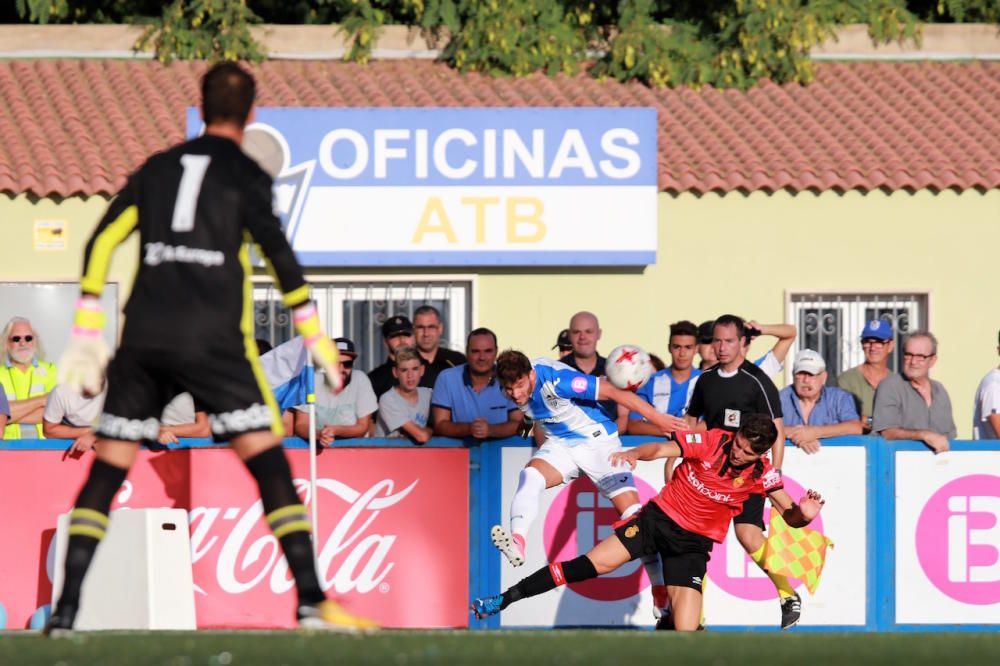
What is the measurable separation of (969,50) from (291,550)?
1579 centimetres

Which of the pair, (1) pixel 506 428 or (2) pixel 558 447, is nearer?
(2) pixel 558 447

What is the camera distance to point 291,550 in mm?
5574

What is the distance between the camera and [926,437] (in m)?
10.4

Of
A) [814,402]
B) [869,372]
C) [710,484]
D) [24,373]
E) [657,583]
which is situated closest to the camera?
[710,484]

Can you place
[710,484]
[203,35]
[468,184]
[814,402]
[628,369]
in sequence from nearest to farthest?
[628,369], [710,484], [814,402], [468,184], [203,35]

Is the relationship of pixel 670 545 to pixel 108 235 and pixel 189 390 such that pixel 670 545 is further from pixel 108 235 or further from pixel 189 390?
pixel 108 235

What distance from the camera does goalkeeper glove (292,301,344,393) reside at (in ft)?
18.6

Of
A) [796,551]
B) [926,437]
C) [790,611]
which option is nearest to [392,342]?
[796,551]

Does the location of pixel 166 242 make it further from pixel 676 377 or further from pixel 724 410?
pixel 676 377

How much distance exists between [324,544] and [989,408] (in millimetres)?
4492

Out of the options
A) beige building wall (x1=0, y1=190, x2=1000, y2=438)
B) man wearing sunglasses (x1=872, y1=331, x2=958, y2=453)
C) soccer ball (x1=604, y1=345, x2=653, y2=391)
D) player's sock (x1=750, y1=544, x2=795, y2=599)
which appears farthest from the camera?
beige building wall (x1=0, y1=190, x2=1000, y2=438)

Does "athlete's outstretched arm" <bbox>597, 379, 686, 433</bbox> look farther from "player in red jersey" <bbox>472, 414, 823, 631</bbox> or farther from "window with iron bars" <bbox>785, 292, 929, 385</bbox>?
"window with iron bars" <bbox>785, 292, 929, 385</bbox>

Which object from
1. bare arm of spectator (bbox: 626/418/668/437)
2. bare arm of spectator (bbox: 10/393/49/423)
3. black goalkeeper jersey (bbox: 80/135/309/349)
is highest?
black goalkeeper jersey (bbox: 80/135/309/349)

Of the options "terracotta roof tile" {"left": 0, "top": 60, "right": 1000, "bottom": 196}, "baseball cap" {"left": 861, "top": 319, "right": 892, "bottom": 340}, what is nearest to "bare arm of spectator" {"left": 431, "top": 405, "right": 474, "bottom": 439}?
"baseball cap" {"left": 861, "top": 319, "right": 892, "bottom": 340}
